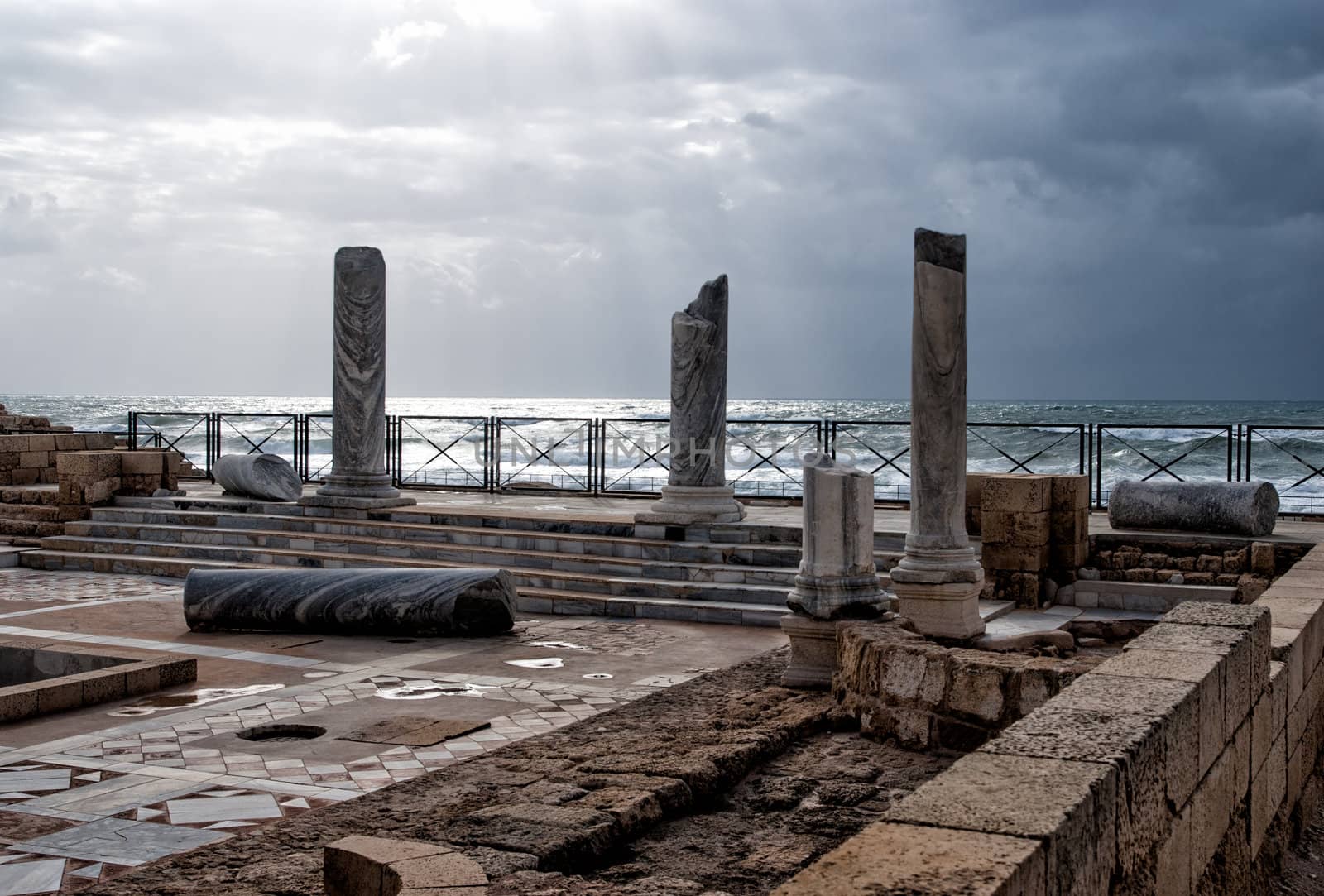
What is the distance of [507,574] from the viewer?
994cm

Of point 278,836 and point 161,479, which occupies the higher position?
point 161,479

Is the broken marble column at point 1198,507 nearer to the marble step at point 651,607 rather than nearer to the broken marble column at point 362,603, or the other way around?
the marble step at point 651,607

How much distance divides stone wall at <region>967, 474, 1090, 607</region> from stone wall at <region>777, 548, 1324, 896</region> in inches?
170

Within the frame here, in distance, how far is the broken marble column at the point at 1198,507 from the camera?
11.4 meters

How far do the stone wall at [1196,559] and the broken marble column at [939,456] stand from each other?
289 centimetres

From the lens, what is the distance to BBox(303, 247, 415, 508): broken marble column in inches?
593

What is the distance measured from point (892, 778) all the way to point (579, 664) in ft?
10.4

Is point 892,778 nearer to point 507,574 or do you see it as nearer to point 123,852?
point 123,852

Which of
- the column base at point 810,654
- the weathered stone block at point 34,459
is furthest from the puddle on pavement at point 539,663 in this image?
the weathered stone block at point 34,459

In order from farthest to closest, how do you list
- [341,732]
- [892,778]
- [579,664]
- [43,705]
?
[579,664] → [43,705] → [341,732] → [892,778]

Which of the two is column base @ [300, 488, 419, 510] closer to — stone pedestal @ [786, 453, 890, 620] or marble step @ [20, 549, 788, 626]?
marble step @ [20, 549, 788, 626]

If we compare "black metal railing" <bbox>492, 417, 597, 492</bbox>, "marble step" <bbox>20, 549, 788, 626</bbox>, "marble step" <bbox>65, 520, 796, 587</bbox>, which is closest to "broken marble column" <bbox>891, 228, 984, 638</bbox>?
"marble step" <bbox>20, 549, 788, 626</bbox>

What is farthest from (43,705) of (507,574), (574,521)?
(574,521)

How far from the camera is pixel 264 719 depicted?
692 cm
